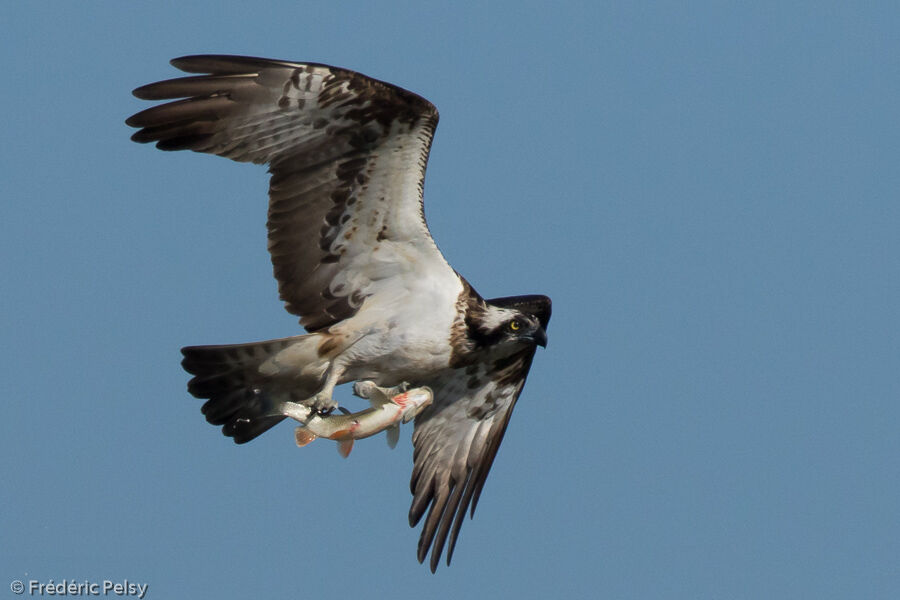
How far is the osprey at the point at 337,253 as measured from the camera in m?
11.0

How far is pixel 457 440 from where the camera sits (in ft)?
43.3

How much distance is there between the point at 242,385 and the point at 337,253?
131 cm

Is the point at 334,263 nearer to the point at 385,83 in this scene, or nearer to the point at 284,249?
the point at 284,249

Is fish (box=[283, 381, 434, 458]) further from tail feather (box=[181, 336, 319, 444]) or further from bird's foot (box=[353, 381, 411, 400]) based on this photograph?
tail feather (box=[181, 336, 319, 444])

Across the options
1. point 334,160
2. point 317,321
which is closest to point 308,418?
point 317,321

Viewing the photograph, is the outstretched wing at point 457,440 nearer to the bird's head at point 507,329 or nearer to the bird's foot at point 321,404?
the bird's head at point 507,329

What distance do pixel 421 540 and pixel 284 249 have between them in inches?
115

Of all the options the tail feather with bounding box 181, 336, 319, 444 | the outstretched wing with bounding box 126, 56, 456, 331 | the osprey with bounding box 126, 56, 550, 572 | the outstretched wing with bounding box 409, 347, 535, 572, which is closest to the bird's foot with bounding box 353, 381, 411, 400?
the osprey with bounding box 126, 56, 550, 572

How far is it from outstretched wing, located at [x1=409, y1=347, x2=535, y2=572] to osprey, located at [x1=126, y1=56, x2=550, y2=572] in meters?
0.03

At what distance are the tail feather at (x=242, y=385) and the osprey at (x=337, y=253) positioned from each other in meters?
0.01

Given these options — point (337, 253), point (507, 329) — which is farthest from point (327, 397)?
point (507, 329)

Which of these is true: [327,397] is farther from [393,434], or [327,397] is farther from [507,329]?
[507,329]

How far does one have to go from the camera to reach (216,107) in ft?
36.2

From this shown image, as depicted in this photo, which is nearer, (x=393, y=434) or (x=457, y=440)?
(x=393, y=434)
